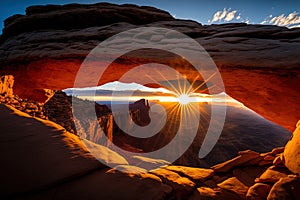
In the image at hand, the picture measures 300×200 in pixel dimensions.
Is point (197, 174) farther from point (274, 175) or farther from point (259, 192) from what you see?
point (274, 175)

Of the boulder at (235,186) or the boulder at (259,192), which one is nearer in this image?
the boulder at (259,192)

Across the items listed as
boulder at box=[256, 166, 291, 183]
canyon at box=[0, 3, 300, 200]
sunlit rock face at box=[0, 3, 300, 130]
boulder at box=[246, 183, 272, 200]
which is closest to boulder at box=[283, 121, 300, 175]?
canyon at box=[0, 3, 300, 200]

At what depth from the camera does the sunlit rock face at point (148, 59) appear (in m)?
3.79

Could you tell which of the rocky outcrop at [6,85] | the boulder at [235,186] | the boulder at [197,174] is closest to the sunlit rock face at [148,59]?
the rocky outcrop at [6,85]

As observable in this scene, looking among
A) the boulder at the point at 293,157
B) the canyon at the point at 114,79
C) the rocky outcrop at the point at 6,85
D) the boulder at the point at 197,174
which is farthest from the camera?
the rocky outcrop at the point at 6,85

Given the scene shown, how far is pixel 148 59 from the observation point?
4523 millimetres

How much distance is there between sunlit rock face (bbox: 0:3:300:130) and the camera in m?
3.79

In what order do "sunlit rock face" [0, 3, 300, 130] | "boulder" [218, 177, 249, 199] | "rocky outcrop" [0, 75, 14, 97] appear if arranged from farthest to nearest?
"rocky outcrop" [0, 75, 14, 97]
"sunlit rock face" [0, 3, 300, 130]
"boulder" [218, 177, 249, 199]

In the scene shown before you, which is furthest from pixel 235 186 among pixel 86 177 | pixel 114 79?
pixel 114 79

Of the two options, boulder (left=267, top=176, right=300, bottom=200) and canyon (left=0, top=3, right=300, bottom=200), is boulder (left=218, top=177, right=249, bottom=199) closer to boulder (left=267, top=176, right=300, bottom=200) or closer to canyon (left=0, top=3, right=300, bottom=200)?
canyon (left=0, top=3, right=300, bottom=200)

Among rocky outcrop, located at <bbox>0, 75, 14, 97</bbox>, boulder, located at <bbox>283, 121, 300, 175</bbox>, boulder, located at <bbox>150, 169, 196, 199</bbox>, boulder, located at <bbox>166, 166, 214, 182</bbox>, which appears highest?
rocky outcrop, located at <bbox>0, 75, 14, 97</bbox>

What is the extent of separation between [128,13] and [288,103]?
22.1ft

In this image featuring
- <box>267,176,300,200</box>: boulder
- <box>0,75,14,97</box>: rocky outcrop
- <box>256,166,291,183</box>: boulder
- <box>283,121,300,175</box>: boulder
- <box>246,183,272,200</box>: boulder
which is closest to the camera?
Result: <box>267,176,300,200</box>: boulder

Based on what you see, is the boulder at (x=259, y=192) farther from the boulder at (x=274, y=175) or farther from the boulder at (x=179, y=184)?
the boulder at (x=179, y=184)
